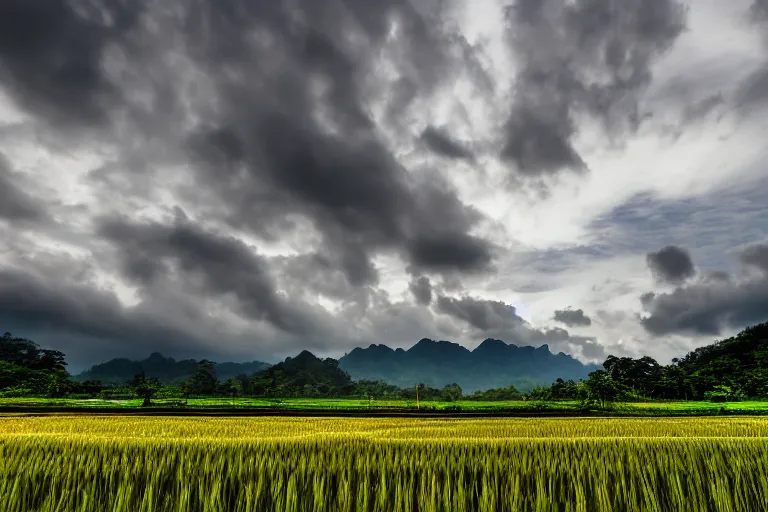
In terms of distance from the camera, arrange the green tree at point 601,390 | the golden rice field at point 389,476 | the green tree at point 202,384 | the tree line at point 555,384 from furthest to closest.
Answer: the green tree at point 202,384 → the tree line at point 555,384 → the green tree at point 601,390 → the golden rice field at point 389,476

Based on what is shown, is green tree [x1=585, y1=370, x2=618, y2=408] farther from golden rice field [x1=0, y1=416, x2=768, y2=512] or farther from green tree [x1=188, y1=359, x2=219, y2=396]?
green tree [x1=188, y1=359, x2=219, y2=396]

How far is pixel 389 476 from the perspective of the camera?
5996 millimetres

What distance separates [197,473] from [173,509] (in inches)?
18.5

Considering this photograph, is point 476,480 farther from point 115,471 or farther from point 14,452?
point 14,452

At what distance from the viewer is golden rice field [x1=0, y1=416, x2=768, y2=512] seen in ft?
19.2

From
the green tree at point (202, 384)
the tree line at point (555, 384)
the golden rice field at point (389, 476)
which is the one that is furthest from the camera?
the green tree at point (202, 384)

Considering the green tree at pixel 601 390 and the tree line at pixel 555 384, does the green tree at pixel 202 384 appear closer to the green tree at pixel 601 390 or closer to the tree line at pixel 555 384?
the tree line at pixel 555 384

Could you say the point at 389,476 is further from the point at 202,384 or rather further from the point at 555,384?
the point at 202,384

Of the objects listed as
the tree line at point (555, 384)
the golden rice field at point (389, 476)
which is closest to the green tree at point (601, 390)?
the tree line at point (555, 384)

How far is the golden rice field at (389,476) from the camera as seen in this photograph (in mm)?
5855

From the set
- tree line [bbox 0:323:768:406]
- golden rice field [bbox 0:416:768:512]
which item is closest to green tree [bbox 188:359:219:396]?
tree line [bbox 0:323:768:406]

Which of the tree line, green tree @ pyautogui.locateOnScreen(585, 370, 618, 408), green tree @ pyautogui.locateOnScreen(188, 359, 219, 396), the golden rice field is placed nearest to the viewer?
the golden rice field

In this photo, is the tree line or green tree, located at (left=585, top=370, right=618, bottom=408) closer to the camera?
green tree, located at (left=585, top=370, right=618, bottom=408)

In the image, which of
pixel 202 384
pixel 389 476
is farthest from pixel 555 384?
pixel 389 476
